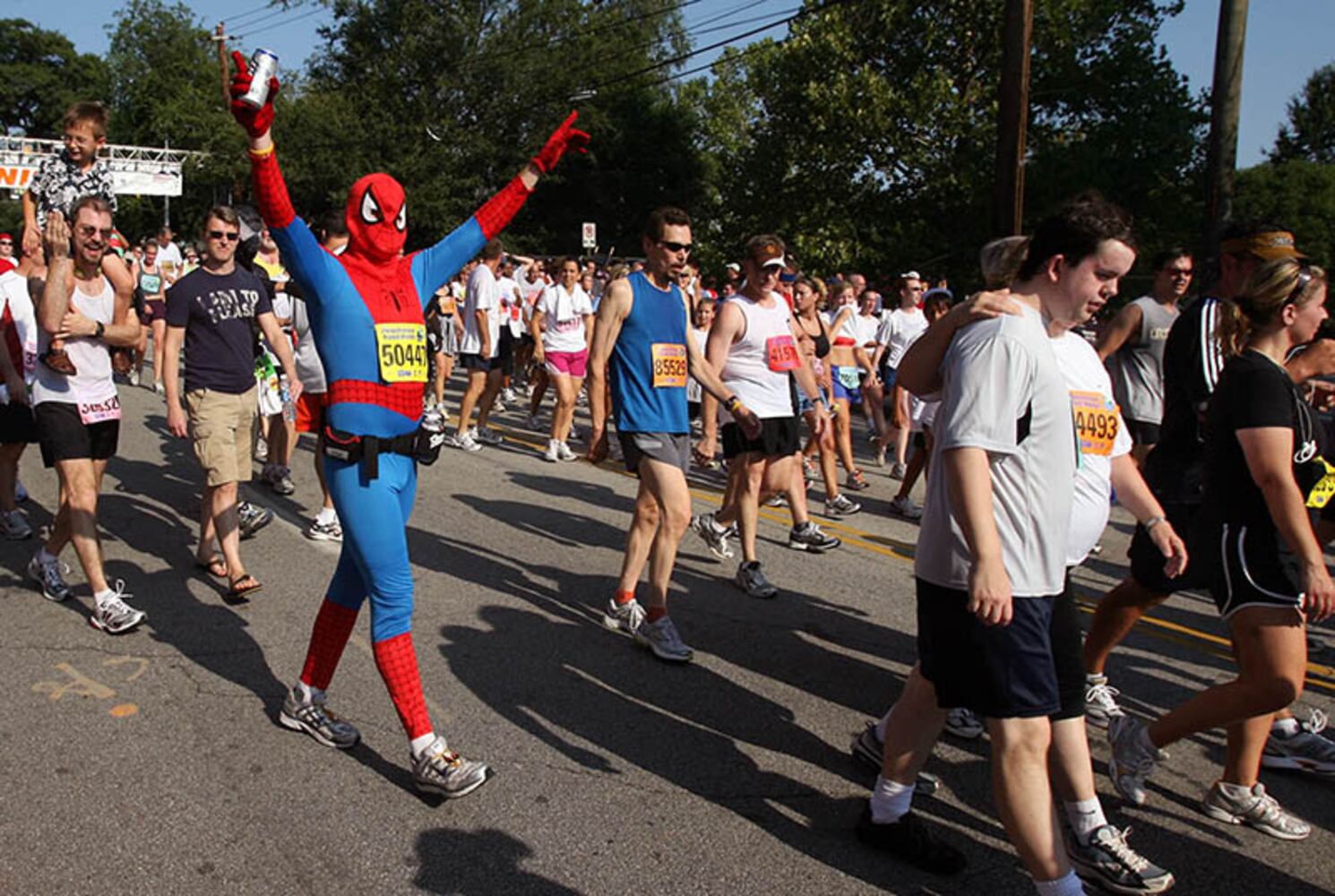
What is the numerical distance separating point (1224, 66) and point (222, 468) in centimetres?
1075

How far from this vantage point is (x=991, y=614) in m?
2.82

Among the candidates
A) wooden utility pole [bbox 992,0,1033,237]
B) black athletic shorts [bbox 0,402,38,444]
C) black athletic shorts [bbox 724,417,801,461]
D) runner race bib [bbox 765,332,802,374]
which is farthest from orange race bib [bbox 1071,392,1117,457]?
wooden utility pole [bbox 992,0,1033,237]

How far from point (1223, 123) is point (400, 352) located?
10.9m

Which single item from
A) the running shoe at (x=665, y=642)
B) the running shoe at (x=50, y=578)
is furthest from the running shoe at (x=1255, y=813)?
the running shoe at (x=50, y=578)

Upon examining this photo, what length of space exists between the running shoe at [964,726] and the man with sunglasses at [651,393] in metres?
1.28

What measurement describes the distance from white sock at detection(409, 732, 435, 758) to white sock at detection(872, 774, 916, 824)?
147 cm

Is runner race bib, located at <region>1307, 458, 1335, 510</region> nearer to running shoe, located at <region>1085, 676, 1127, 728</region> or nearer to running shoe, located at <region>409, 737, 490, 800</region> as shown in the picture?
running shoe, located at <region>1085, 676, 1127, 728</region>

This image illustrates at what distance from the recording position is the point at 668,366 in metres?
5.52

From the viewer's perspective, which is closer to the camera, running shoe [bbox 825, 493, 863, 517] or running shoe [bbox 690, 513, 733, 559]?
running shoe [bbox 690, 513, 733, 559]

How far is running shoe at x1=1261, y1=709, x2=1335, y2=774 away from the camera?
4250 mm

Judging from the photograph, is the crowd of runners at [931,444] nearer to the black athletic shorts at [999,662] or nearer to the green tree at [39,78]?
the black athletic shorts at [999,662]

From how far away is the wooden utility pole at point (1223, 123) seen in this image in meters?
11.7

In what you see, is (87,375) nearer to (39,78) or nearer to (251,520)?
(251,520)

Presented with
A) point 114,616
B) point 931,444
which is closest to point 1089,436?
point 931,444
